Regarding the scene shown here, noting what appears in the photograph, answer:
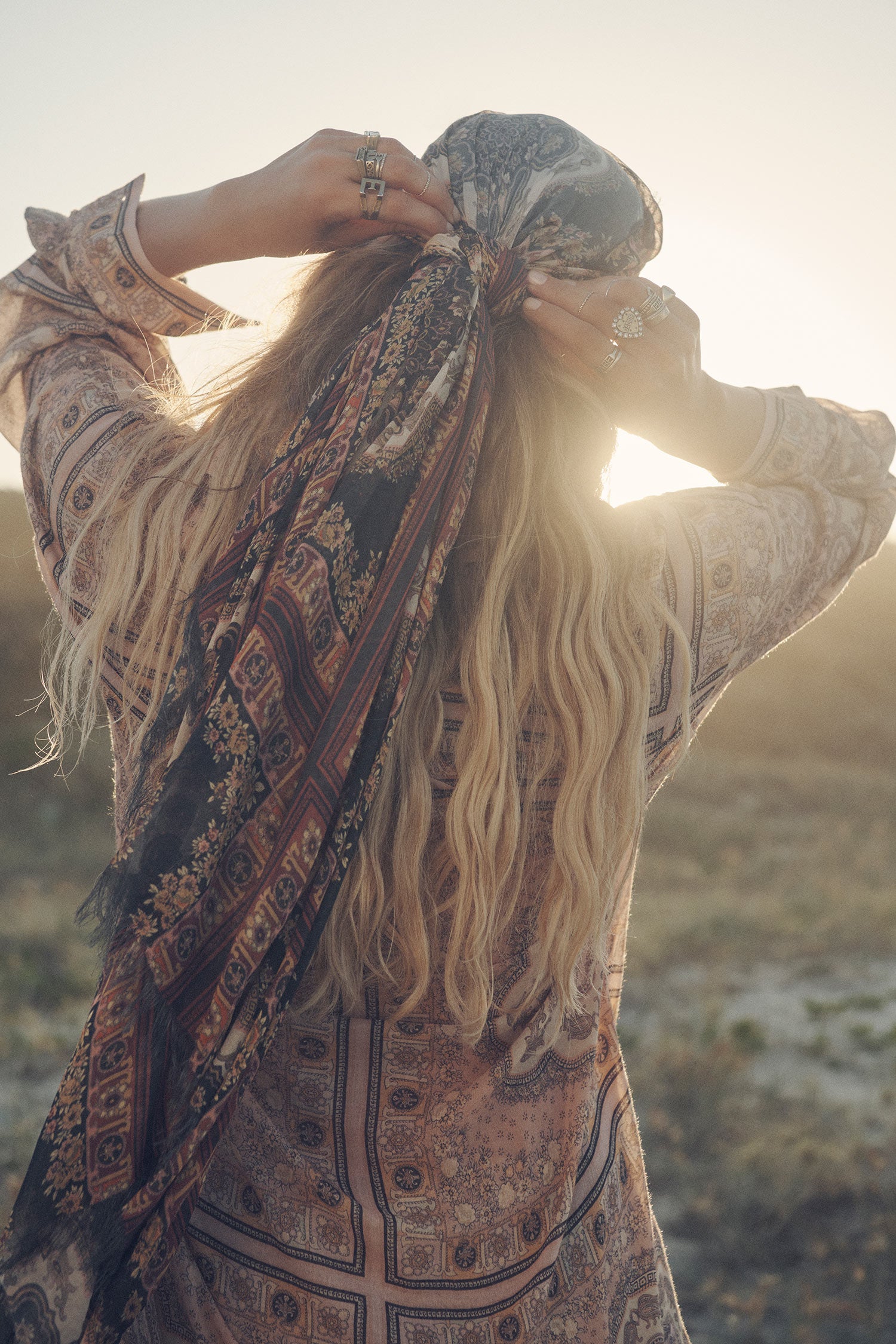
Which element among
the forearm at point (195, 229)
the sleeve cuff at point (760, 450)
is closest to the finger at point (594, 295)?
the sleeve cuff at point (760, 450)

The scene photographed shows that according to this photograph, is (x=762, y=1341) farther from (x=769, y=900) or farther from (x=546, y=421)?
(x=769, y=900)

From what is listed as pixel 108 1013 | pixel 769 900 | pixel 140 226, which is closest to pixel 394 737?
pixel 108 1013

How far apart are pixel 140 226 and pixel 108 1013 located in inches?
44.0

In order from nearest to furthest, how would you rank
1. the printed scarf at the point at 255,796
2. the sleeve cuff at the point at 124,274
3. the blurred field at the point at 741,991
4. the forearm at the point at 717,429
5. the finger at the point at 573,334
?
the printed scarf at the point at 255,796, the finger at the point at 573,334, the forearm at the point at 717,429, the sleeve cuff at the point at 124,274, the blurred field at the point at 741,991

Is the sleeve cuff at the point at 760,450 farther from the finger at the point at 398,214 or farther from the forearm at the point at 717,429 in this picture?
the finger at the point at 398,214

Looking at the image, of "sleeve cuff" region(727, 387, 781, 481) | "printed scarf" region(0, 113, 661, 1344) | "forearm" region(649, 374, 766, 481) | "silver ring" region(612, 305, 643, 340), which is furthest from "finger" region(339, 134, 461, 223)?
"sleeve cuff" region(727, 387, 781, 481)

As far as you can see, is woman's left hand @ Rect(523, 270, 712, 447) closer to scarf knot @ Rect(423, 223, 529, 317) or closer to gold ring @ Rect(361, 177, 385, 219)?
scarf knot @ Rect(423, 223, 529, 317)

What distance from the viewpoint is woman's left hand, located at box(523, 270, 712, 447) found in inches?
48.1

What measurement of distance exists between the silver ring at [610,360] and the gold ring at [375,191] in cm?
35

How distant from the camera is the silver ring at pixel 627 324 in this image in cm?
123

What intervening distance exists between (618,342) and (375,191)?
14.4 inches

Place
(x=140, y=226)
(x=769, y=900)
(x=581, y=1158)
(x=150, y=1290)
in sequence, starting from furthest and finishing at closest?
1. (x=769, y=900)
2. (x=140, y=226)
3. (x=581, y=1158)
4. (x=150, y=1290)

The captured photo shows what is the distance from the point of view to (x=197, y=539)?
1.23 meters

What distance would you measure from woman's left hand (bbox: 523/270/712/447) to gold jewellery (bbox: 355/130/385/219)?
0.22m
